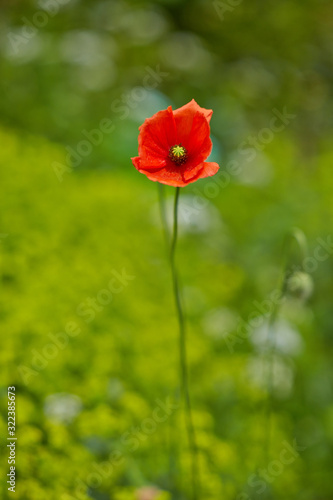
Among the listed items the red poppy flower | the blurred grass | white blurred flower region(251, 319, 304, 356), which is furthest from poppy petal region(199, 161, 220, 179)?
white blurred flower region(251, 319, 304, 356)

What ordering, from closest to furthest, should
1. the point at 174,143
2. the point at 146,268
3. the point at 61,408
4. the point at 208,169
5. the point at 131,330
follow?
the point at 208,169
the point at 174,143
the point at 61,408
the point at 131,330
the point at 146,268

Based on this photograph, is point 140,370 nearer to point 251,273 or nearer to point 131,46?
point 251,273

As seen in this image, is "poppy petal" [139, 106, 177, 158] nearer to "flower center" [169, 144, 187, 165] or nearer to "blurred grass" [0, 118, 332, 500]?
"flower center" [169, 144, 187, 165]

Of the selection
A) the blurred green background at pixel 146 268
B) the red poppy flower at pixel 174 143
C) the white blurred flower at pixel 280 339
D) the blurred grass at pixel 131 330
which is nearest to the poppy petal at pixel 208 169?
the red poppy flower at pixel 174 143

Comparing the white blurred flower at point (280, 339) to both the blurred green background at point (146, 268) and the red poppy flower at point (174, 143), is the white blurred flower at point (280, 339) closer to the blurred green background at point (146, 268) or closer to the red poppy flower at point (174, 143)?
the blurred green background at point (146, 268)

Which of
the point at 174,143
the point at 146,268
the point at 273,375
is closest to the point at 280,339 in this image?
the point at 273,375

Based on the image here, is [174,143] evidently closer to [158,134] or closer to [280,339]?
[158,134]
